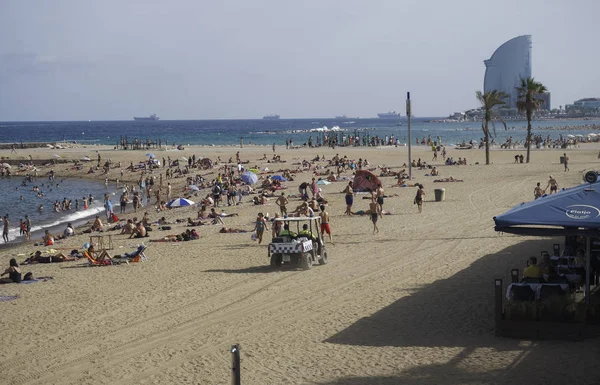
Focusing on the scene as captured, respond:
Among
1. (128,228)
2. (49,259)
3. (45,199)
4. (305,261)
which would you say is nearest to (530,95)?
(128,228)

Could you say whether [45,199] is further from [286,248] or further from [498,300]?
[498,300]

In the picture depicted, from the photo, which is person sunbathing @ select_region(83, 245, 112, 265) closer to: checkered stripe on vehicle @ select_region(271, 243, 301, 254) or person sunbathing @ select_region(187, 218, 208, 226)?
checkered stripe on vehicle @ select_region(271, 243, 301, 254)

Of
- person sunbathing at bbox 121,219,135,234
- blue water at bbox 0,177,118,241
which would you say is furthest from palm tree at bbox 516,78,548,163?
person sunbathing at bbox 121,219,135,234

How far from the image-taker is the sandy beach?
30.7ft

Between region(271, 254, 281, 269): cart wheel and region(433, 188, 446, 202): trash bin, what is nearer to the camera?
region(271, 254, 281, 269): cart wheel

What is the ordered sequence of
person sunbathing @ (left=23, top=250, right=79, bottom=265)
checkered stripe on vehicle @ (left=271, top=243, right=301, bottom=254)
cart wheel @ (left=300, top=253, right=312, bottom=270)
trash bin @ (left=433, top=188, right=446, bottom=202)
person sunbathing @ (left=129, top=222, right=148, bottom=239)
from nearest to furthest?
checkered stripe on vehicle @ (left=271, top=243, right=301, bottom=254), cart wheel @ (left=300, top=253, right=312, bottom=270), person sunbathing @ (left=23, top=250, right=79, bottom=265), person sunbathing @ (left=129, top=222, right=148, bottom=239), trash bin @ (left=433, top=188, right=446, bottom=202)

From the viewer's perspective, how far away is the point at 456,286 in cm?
1366

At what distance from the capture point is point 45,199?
43.0 m

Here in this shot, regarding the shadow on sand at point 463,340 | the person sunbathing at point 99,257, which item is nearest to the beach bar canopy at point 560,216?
the shadow on sand at point 463,340

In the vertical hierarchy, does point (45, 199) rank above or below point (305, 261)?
below

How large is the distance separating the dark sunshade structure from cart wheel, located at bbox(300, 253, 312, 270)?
21.5ft

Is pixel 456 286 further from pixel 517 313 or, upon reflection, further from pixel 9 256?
pixel 9 256

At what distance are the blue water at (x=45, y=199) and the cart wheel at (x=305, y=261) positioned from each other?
17283mm

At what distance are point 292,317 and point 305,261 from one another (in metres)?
3.90
